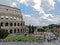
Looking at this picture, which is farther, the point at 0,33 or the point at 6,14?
the point at 6,14

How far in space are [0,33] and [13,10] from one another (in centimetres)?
4232

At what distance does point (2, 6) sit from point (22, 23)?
1540 centimetres

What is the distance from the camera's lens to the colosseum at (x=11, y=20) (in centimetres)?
12344

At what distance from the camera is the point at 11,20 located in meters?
125

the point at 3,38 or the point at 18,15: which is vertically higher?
the point at 18,15

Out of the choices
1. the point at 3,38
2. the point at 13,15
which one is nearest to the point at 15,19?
the point at 13,15

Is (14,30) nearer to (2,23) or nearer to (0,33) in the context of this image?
(2,23)

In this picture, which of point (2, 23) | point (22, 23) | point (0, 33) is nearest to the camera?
point (0, 33)

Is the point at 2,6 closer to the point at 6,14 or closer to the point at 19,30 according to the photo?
the point at 6,14

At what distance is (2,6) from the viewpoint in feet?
406

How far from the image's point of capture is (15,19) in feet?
422

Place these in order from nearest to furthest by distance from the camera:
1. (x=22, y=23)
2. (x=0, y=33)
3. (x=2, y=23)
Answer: (x=0, y=33) < (x=2, y=23) < (x=22, y=23)

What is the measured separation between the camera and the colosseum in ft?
405

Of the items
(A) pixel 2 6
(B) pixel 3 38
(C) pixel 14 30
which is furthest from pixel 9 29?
(B) pixel 3 38
